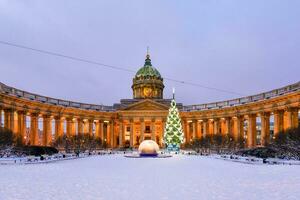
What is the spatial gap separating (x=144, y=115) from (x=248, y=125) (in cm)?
4278

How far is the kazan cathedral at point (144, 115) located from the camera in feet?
249

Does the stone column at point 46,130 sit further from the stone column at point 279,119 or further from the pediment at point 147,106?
the stone column at point 279,119

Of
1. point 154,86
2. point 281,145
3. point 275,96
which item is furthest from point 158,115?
point 281,145

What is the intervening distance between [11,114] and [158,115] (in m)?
60.3

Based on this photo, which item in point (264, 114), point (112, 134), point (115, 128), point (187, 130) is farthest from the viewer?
Answer: point (115, 128)

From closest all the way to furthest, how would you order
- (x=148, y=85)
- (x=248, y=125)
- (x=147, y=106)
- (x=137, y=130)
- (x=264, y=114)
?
(x=264, y=114) → (x=248, y=125) → (x=147, y=106) → (x=137, y=130) → (x=148, y=85)

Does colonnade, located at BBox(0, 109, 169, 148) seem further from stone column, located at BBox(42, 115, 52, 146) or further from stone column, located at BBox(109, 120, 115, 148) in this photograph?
stone column, located at BBox(42, 115, 52, 146)

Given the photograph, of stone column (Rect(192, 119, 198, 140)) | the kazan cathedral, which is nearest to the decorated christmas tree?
the kazan cathedral

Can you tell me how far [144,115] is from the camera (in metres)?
128

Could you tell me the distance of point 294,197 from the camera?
17156mm

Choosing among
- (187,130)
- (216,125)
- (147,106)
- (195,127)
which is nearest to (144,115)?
(147,106)

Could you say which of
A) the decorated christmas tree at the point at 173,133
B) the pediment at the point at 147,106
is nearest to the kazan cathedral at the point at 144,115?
the pediment at the point at 147,106

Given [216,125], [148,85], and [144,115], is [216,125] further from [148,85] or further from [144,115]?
[148,85]

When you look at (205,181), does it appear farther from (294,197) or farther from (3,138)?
(3,138)
